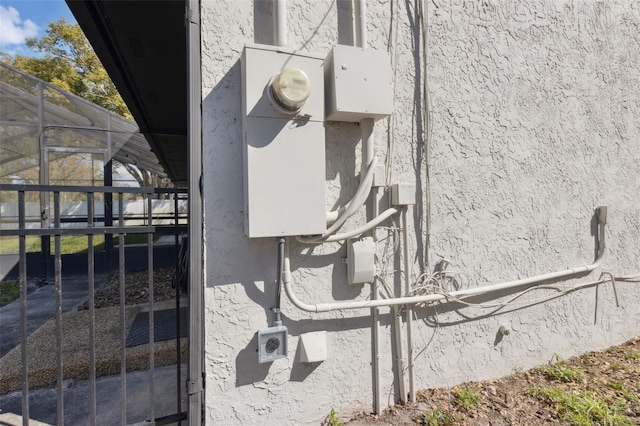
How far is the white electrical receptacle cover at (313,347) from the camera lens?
7.27 feet

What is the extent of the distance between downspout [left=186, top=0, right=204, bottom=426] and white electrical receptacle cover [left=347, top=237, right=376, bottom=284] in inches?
41.3

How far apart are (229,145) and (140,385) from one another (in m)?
2.58

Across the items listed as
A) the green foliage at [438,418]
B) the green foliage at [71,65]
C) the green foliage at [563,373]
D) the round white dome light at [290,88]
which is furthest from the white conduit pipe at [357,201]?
the green foliage at [71,65]

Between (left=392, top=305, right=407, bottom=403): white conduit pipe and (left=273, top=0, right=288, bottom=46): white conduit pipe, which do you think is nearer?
(left=273, top=0, right=288, bottom=46): white conduit pipe

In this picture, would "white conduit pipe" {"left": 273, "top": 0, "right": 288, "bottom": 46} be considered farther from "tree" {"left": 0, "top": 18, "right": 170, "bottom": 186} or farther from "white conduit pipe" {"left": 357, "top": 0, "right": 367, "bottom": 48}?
"tree" {"left": 0, "top": 18, "right": 170, "bottom": 186}

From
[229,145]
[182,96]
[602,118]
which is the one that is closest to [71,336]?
[182,96]

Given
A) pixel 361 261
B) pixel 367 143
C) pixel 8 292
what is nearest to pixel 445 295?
pixel 361 261

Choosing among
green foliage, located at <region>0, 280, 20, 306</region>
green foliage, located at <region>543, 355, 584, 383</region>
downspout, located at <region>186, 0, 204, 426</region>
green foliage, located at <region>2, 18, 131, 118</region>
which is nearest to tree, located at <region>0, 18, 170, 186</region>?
green foliage, located at <region>2, 18, 131, 118</region>

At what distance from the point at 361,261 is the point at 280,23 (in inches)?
69.6

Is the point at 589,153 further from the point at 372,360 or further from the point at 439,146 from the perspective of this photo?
the point at 372,360

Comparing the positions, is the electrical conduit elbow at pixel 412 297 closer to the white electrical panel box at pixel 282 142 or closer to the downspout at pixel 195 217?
the white electrical panel box at pixel 282 142

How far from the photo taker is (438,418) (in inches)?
92.2

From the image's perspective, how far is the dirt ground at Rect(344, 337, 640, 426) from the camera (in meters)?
2.39

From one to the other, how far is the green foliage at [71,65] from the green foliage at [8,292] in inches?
443
